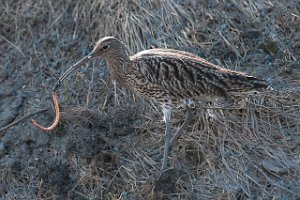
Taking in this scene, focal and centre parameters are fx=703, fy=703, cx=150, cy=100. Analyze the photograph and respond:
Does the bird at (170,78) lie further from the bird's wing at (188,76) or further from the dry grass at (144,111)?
the dry grass at (144,111)

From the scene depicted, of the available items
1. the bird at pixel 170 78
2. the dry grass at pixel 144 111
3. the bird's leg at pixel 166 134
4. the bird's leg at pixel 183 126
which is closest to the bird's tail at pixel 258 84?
the bird at pixel 170 78

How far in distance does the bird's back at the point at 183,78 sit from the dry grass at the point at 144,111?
1.04 ft

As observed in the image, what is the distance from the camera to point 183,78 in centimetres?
587

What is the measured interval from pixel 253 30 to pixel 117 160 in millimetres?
1921

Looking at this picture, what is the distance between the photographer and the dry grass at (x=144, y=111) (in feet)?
19.1

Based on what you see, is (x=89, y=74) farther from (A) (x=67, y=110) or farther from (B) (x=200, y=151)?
(B) (x=200, y=151)

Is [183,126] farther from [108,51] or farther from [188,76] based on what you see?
[108,51]

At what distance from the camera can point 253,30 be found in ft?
22.5

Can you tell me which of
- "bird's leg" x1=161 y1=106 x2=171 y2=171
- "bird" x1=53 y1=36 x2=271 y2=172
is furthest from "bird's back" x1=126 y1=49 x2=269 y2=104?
"bird's leg" x1=161 y1=106 x2=171 y2=171

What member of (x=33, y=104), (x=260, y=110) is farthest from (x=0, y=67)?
(x=260, y=110)

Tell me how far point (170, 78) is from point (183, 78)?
0.11m

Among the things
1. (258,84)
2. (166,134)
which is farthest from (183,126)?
(258,84)

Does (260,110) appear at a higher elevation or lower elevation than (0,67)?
higher

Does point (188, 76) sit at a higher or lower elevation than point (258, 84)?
A: lower
